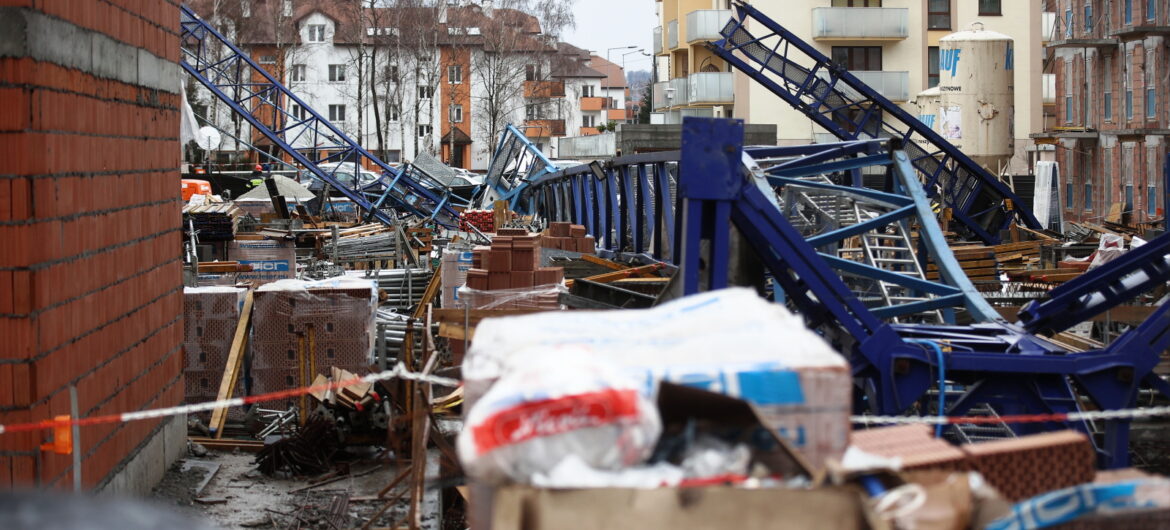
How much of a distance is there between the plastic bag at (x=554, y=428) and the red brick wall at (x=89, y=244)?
413 cm

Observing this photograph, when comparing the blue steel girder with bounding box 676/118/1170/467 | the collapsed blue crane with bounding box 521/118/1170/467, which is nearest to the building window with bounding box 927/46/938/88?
the collapsed blue crane with bounding box 521/118/1170/467

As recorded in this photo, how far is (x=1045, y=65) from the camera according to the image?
5553cm

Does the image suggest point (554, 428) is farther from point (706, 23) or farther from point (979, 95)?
point (706, 23)

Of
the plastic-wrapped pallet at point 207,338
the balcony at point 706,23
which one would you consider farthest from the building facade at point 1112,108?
the plastic-wrapped pallet at point 207,338

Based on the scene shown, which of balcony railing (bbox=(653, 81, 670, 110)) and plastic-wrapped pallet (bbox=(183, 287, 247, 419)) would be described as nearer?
plastic-wrapped pallet (bbox=(183, 287, 247, 419))

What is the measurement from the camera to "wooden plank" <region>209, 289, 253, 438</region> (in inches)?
489

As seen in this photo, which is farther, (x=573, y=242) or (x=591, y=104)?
(x=591, y=104)

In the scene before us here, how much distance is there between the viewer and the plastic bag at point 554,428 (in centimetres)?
390

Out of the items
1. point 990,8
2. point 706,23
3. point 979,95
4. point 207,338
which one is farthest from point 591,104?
point 207,338

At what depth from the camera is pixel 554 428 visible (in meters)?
3.90

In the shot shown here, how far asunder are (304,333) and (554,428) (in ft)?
31.0

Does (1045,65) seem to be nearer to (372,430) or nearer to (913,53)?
(913,53)

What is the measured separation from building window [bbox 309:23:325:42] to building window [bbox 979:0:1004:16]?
40156 mm

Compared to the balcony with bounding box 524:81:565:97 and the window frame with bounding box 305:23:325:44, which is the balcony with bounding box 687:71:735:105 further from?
the window frame with bounding box 305:23:325:44
